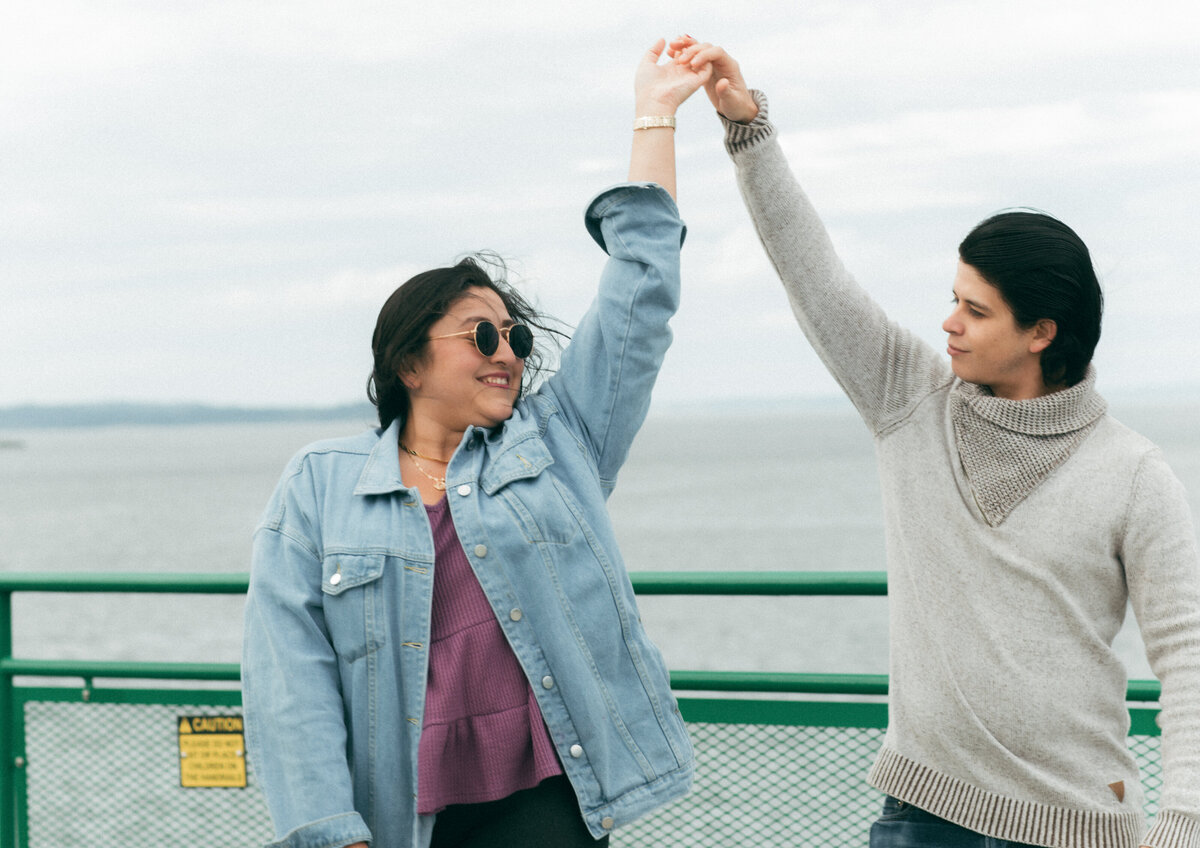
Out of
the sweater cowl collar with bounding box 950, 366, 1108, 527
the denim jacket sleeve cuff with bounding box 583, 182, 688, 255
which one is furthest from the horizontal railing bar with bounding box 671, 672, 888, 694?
the denim jacket sleeve cuff with bounding box 583, 182, 688, 255

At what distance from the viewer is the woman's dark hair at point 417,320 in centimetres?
225

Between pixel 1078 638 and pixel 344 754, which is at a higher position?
pixel 1078 638

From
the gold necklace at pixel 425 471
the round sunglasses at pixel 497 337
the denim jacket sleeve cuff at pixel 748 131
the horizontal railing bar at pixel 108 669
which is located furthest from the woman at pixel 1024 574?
the horizontal railing bar at pixel 108 669

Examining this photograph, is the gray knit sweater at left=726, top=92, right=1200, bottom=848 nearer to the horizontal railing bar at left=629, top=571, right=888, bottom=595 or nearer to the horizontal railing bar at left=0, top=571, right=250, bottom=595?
the horizontal railing bar at left=629, top=571, right=888, bottom=595

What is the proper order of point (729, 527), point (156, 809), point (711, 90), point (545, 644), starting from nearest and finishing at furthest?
point (545, 644) < point (711, 90) < point (156, 809) < point (729, 527)

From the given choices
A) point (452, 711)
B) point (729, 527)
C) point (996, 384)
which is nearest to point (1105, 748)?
point (996, 384)

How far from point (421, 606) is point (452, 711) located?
0.18 m

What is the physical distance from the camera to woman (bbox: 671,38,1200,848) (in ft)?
6.51

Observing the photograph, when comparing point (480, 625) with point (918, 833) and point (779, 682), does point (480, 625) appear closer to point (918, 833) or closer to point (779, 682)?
point (918, 833)

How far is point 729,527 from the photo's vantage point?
44312 millimetres

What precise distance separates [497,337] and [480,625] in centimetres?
50

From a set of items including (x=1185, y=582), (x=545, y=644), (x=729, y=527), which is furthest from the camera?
(x=729, y=527)

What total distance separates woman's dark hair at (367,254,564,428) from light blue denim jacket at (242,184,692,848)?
0.58ft

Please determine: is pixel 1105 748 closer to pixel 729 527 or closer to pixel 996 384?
pixel 996 384
